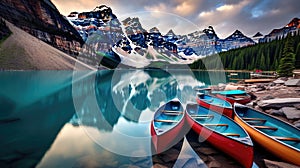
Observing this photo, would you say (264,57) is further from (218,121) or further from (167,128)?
(167,128)

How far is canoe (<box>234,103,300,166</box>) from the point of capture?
4.80m

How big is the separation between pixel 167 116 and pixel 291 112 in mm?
7094

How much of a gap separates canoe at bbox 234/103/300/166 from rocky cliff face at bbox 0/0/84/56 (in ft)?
337

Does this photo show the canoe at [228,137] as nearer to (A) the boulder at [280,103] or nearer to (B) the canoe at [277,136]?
(B) the canoe at [277,136]

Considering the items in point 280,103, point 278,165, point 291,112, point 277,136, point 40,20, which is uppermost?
point 40,20

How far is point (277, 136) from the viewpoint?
6.40 metres

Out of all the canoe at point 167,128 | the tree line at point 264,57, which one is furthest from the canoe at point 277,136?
the tree line at point 264,57

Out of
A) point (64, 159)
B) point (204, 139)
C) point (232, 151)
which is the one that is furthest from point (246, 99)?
point (64, 159)

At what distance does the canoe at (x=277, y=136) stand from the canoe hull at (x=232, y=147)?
4.00ft

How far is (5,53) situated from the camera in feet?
174

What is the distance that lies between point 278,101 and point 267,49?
2576 inches

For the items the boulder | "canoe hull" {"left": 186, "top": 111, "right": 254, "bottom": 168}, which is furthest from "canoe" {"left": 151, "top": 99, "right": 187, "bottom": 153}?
the boulder

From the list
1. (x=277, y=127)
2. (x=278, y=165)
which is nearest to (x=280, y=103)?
(x=277, y=127)

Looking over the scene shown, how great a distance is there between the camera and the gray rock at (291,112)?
856 cm
